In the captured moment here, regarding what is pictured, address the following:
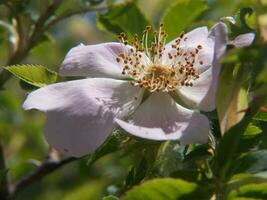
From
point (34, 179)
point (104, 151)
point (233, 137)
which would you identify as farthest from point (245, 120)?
point (34, 179)

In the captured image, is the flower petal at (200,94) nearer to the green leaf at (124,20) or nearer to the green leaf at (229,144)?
the green leaf at (229,144)

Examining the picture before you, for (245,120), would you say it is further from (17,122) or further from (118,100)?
(17,122)

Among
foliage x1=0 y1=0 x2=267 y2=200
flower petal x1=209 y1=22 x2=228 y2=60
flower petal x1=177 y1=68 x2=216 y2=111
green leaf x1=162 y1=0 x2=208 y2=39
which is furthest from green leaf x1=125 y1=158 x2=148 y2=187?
green leaf x1=162 y1=0 x2=208 y2=39

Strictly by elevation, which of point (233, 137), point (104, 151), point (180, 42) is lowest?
point (104, 151)

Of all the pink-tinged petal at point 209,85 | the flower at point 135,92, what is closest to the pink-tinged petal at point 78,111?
the flower at point 135,92

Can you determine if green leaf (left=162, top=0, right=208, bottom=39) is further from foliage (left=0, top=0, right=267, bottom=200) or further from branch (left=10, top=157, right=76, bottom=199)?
branch (left=10, top=157, right=76, bottom=199)
